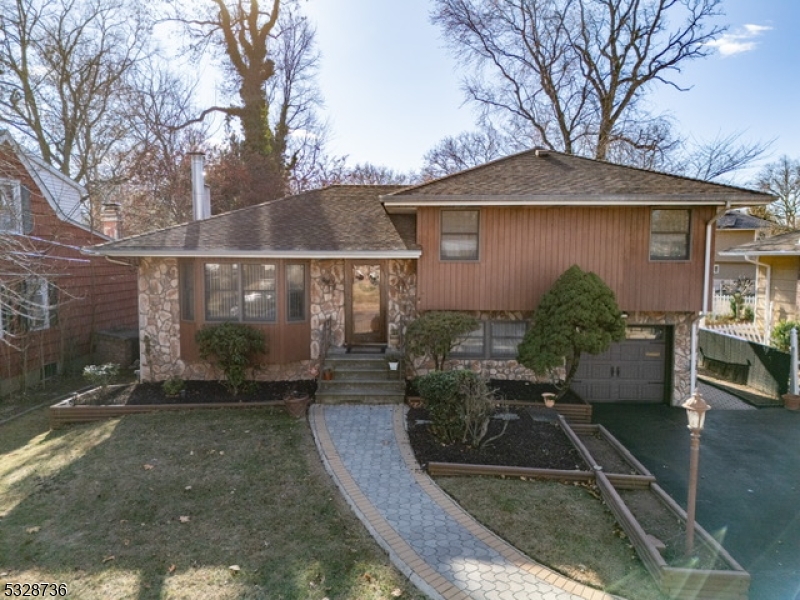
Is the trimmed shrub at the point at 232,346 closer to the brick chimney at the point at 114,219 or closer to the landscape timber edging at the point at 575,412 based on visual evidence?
the landscape timber edging at the point at 575,412

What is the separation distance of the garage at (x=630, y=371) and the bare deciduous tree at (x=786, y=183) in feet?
77.5

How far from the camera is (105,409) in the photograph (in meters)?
9.28

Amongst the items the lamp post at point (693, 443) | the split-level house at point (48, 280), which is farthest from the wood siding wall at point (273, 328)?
the lamp post at point (693, 443)

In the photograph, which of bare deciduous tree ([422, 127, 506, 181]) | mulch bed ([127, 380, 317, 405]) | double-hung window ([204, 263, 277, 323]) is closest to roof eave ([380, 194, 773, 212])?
double-hung window ([204, 263, 277, 323])

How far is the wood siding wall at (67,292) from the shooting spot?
39.0 feet

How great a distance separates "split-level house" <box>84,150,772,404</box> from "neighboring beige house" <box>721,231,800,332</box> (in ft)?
18.3

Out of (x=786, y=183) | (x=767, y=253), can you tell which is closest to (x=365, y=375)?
(x=767, y=253)

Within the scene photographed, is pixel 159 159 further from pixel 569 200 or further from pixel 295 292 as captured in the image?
pixel 569 200

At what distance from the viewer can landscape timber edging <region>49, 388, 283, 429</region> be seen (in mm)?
9180

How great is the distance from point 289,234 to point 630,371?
345 inches

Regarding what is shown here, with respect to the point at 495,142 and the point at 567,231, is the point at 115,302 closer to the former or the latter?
the point at 567,231

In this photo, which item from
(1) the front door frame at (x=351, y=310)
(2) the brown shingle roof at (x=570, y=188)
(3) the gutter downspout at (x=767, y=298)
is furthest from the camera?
(3) the gutter downspout at (x=767, y=298)

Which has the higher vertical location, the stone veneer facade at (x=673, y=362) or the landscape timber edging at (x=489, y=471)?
the stone veneer facade at (x=673, y=362)

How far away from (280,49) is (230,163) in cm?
738
